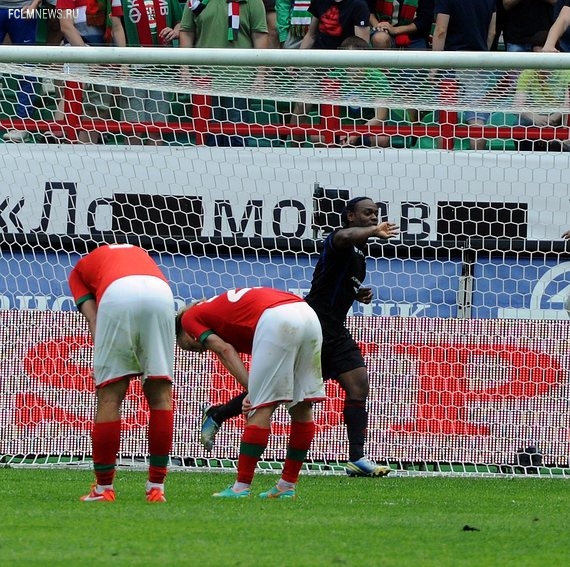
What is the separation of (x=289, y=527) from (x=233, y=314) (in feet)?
5.96

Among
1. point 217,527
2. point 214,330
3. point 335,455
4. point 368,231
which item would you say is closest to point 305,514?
point 217,527

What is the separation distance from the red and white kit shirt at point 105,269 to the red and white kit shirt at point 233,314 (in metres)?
0.54

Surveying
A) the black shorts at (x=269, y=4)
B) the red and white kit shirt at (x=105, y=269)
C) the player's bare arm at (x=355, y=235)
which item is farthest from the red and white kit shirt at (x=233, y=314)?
the black shorts at (x=269, y=4)

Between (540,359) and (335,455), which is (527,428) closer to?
(540,359)

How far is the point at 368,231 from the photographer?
888 cm

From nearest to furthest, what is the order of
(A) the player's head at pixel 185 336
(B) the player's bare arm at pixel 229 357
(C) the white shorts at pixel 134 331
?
1. (C) the white shorts at pixel 134 331
2. (B) the player's bare arm at pixel 229 357
3. (A) the player's head at pixel 185 336

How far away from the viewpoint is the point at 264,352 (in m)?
7.67

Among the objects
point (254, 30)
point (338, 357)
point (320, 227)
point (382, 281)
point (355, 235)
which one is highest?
point (254, 30)

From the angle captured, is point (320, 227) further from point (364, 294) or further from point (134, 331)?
point (134, 331)

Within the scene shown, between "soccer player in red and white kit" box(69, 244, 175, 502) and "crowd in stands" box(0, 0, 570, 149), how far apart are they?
4645 mm

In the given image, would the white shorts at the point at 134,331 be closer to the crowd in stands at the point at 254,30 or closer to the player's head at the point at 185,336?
the player's head at the point at 185,336

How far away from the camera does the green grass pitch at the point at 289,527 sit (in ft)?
17.8

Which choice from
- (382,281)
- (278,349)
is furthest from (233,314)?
(382,281)

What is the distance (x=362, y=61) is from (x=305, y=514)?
14.4 feet
